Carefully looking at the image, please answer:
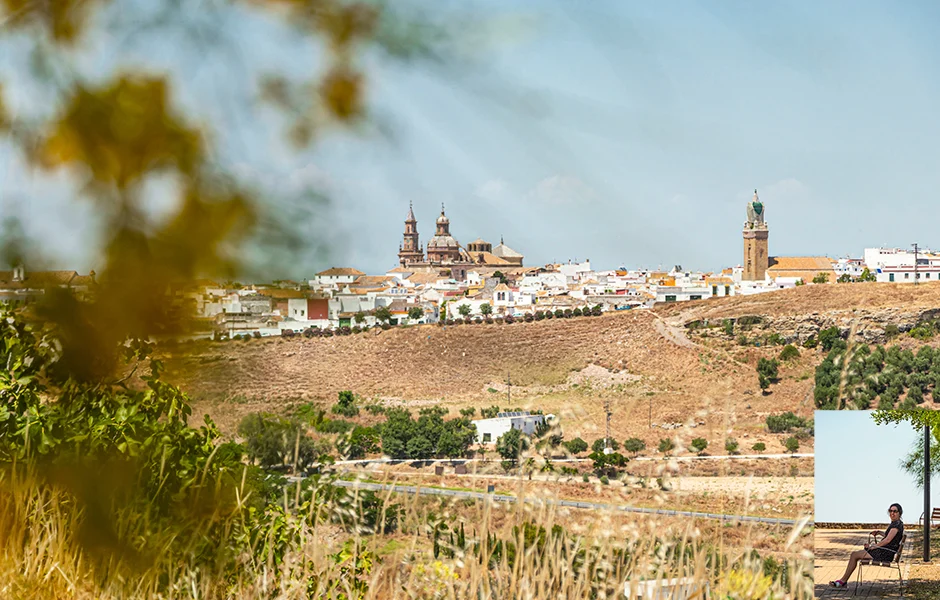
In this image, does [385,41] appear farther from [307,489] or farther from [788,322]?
[788,322]

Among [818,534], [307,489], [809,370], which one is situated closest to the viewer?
[307,489]

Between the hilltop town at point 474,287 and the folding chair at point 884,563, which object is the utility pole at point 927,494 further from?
the hilltop town at point 474,287

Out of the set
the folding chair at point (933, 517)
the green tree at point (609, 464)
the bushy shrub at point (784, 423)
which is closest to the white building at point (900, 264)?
the bushy shrub at point (784, 423)

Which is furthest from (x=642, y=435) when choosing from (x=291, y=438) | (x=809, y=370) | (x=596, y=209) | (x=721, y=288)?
(x=721, y=288)

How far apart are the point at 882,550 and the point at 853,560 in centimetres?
8

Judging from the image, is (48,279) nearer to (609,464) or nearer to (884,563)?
(884,563)

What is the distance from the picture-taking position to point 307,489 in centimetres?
172

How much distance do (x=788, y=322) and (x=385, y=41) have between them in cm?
1736

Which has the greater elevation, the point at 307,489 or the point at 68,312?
the point at 68,312

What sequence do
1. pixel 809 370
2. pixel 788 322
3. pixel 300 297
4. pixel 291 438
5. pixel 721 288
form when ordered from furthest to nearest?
pixel 721 288 < pixel 788 322 < pixel 809 370 < pixel 291 438 < pixel 300 297

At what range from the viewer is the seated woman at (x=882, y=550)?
2.18 m

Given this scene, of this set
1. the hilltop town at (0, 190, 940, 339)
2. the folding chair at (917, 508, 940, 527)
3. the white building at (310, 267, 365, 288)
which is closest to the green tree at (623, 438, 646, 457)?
the hilltop town at (0, 190, 940, 339)

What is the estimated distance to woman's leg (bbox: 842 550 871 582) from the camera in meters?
2.20

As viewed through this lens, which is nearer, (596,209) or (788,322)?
(596,209)
